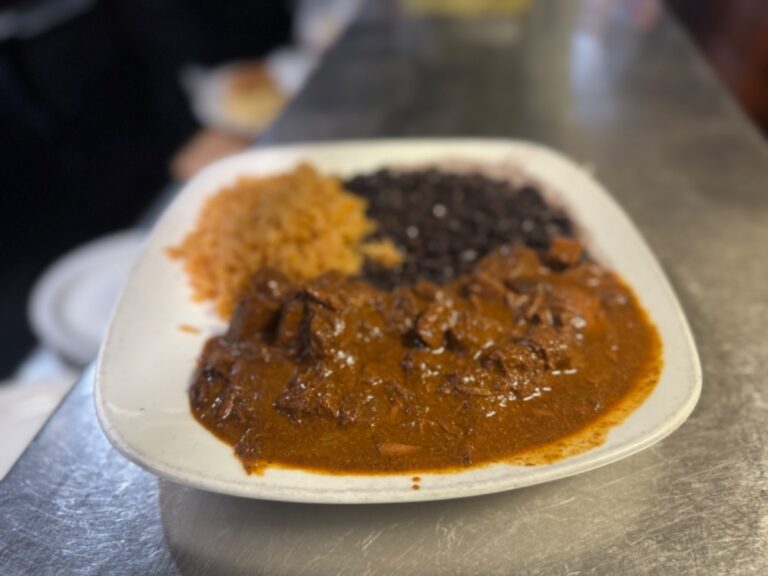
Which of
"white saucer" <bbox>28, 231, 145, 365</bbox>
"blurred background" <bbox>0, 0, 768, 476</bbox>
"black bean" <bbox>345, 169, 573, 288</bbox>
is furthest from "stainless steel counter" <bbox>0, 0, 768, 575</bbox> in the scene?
"blurred background" <bbox>0, 0, 768, 476</bbox>

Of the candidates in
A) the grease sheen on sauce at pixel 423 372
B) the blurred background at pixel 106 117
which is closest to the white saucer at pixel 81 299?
the blurred background at pixel 106 117

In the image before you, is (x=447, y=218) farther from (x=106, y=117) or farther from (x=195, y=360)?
(x=106, y=117)

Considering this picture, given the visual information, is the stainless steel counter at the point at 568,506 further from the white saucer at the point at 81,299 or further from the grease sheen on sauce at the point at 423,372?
the white saucer at the point at 81,299

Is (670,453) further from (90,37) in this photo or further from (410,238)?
(90,37)

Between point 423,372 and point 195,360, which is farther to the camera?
point 195,360

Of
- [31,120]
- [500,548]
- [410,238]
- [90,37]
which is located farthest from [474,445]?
[90,37]

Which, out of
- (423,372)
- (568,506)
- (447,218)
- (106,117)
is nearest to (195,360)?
(423,372)
